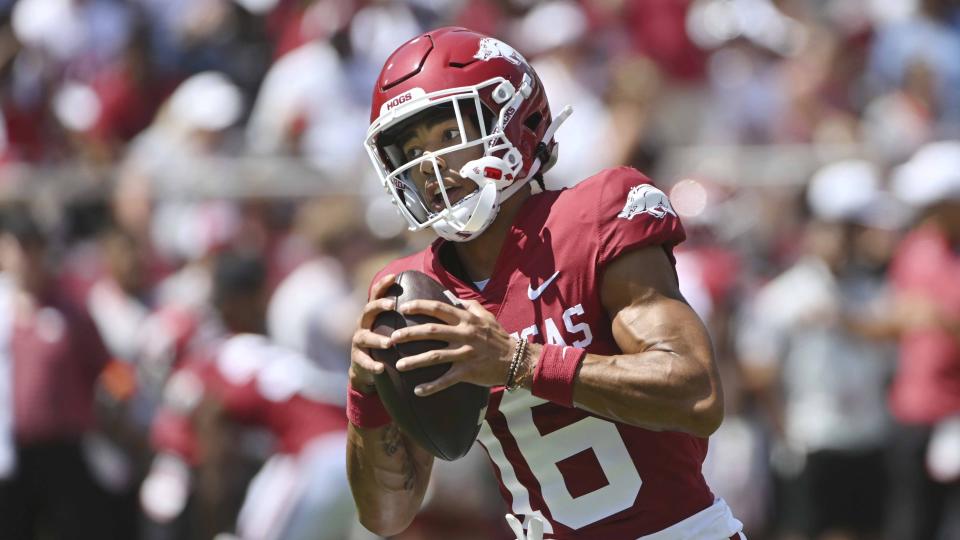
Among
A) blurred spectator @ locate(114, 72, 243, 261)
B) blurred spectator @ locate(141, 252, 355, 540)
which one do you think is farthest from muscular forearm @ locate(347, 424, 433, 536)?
blurred spectator @ locate(114, 72, 243, 261)

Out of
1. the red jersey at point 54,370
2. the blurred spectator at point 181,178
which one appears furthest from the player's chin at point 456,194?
the blurred spectator at point 181,178

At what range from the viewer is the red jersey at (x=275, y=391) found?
20.2ft

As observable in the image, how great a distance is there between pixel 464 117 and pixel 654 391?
0.78 metres

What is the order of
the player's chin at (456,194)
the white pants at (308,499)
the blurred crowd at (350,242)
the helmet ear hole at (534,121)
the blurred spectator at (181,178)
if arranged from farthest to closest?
1. the blurred spectator at (181,178)
2. the blurred crowd at (350,242)
3. the white pants at (308,499)
4. the helmet ear hole at (534,121)
5. the player's chin at (456,194)

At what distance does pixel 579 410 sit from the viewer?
332cm

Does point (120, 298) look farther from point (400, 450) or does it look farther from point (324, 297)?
point (400, 450)

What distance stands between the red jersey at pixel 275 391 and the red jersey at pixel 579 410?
2819mm

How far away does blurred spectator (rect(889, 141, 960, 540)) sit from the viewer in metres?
6.64

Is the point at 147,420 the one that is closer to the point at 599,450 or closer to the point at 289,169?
the point at 289,169

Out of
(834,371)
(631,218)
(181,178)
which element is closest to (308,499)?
(834,371)

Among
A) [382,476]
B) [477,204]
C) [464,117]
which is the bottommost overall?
[382,476]

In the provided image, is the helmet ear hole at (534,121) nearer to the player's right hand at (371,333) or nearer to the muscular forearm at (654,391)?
the player's right hand at (371,333)

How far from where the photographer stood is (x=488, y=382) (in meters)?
3.03

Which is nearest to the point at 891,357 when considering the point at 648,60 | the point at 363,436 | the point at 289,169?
Result: the point at 648,60
